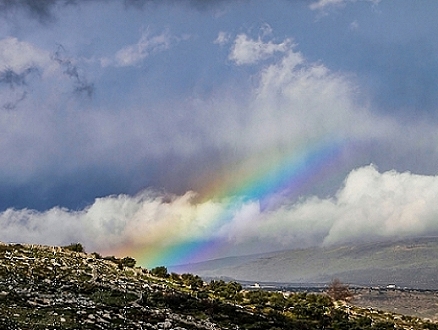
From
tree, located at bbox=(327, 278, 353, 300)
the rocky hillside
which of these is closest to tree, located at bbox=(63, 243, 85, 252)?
the rocky hillside

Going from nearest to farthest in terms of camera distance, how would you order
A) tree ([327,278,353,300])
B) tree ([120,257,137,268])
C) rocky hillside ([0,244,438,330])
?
1. rocky hillside ([0,244,438,330])
2. tree ([120,257,137,268])
3. tree ([327,278,353,300])

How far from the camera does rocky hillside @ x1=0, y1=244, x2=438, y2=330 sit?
1625 inches

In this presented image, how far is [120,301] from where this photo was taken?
2015 inches

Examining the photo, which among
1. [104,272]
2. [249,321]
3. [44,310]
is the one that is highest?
[104,272]

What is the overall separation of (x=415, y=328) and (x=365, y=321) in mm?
13093

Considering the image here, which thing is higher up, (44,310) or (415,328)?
(44,310)

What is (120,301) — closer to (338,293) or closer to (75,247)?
(75,247)

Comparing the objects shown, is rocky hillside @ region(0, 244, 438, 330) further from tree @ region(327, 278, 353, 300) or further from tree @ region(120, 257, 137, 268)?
tree @ region(327, 278, 353, 300)

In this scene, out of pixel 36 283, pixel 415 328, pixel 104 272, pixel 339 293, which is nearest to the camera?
pixel 36 283

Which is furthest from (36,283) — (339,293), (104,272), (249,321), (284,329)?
(339,293)

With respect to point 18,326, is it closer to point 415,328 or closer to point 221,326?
point 221,326

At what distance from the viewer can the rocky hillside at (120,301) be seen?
1625 inches

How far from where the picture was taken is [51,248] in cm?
8069

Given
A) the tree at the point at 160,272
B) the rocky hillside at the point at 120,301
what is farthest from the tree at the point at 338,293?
the tree at the point at 160,272
